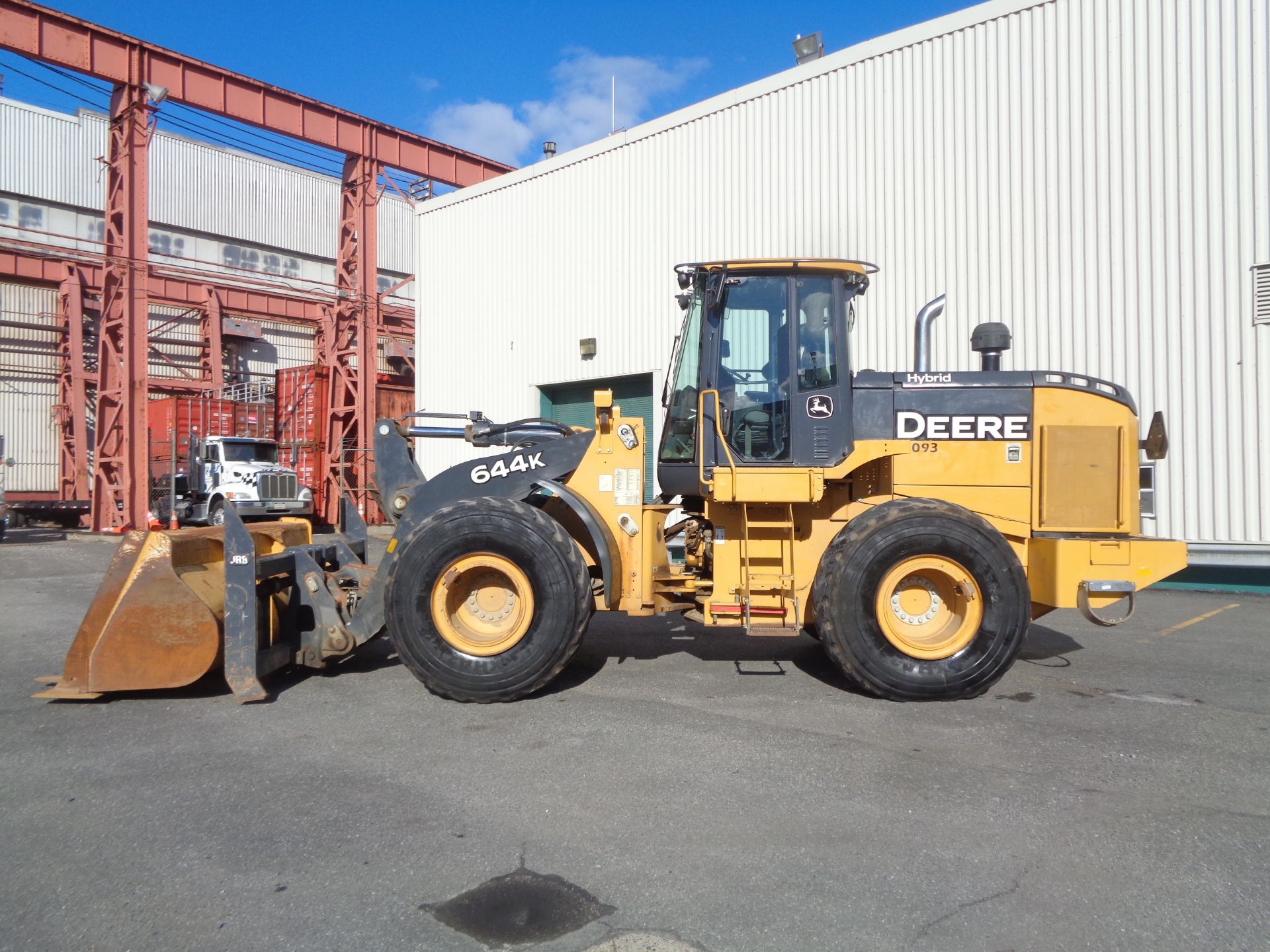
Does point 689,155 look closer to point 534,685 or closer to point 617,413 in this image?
point 617,413

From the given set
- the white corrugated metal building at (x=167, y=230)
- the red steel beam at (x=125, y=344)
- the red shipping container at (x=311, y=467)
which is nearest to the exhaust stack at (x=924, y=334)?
the red steel beam at (x=125, y=344)

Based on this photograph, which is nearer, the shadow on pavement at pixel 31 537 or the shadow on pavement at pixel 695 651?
the shadow on pavement at pixel 695 651

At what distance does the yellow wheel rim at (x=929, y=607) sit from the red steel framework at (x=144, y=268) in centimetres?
1837

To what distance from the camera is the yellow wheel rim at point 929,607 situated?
5758mm

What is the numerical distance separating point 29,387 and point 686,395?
28.7 m

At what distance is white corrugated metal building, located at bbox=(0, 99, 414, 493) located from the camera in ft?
90.1

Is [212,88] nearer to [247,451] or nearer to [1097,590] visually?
[247,451]

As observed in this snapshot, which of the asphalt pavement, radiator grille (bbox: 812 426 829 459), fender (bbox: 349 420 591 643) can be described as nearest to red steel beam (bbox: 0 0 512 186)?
the asphalt pavement

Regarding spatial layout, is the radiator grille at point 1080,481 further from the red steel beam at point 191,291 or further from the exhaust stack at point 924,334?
the red steel beam at point 191,291

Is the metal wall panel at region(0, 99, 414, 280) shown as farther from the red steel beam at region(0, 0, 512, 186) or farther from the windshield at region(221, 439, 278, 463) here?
the windshield at region(221, 439, 278, 463)

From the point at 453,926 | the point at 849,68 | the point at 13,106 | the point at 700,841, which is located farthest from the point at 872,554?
the point at 13,106

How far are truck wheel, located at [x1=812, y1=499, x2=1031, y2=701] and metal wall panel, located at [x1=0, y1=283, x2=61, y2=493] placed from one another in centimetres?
2907

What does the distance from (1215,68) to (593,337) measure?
394 inches

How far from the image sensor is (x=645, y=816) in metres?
3.98
